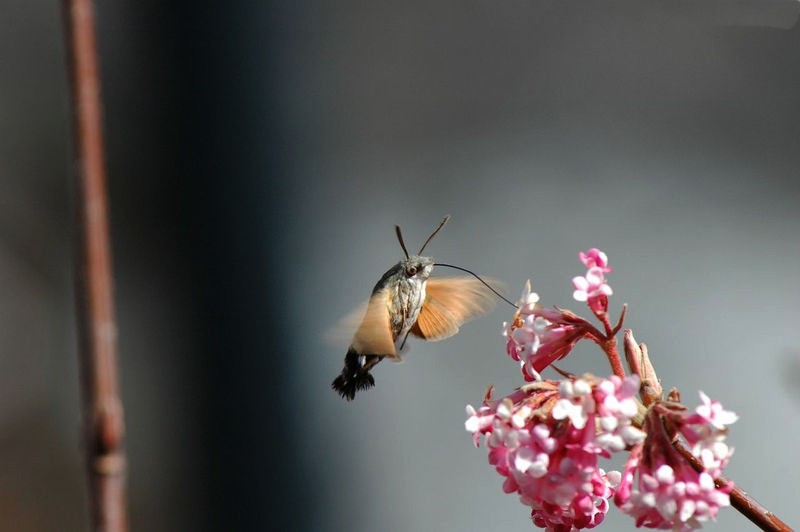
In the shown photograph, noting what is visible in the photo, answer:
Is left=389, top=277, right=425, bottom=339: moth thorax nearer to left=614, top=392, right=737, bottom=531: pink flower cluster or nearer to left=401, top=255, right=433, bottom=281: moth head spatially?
left=401, top=255, right=433, bottom=281: moth head

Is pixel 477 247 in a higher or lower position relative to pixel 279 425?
higher

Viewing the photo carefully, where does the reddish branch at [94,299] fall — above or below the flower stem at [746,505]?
above

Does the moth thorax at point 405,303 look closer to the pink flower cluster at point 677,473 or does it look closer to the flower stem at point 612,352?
the flower stem at point 612,352

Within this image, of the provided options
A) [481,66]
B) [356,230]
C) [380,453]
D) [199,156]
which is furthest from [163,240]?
[481,66]

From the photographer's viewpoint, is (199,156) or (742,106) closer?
(742,106)

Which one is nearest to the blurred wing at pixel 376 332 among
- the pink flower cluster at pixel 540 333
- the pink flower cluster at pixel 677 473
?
the pink flower cluster at pixel 540 333

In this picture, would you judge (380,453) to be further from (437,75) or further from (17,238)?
(17,238)

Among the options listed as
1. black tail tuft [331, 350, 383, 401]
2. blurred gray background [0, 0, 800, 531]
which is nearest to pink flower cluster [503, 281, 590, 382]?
black tail tuft [331, 350, 383, 401]

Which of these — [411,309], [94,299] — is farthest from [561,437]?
[411,309]
